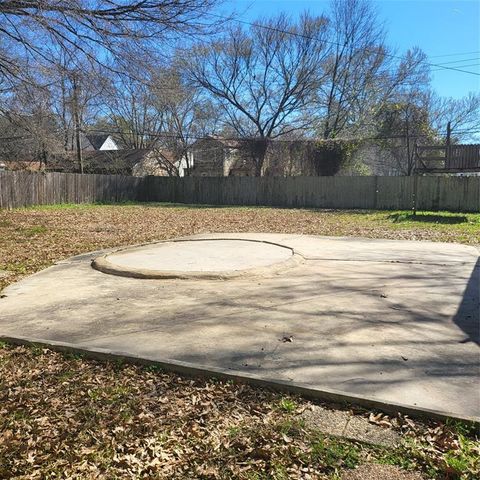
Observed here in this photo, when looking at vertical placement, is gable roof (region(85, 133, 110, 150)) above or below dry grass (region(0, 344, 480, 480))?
above

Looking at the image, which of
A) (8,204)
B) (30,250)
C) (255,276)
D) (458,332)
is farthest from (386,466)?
(8,204)

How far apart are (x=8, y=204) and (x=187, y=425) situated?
19843 millimetres

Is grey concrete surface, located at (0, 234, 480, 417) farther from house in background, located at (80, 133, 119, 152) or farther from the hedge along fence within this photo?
house in background, located at (80, 133, 119, 152)

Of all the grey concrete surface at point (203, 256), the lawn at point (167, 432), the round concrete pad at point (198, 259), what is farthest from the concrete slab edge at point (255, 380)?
the grey concrete surface at point (203, 256)

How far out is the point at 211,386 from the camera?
3.52 m

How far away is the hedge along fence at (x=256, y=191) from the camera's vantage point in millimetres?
20719

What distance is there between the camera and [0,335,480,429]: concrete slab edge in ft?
9.80

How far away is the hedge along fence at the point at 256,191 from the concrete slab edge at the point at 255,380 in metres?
15.7

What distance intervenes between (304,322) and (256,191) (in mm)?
22551

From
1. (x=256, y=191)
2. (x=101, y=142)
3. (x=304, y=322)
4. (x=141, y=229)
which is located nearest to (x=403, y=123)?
(x=256, y=191)

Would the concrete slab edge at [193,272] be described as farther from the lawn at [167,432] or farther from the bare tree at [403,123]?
the bare tree at [403,123]

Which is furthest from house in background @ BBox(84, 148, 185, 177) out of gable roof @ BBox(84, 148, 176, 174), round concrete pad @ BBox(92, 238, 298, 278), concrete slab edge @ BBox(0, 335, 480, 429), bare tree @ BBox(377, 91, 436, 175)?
concrete slab edge @ BBox(0, 335, 480, 429)

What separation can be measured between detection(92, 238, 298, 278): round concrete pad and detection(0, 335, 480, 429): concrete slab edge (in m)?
2.63

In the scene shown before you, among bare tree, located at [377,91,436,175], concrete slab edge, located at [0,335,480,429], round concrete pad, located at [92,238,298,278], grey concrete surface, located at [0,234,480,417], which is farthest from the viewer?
bare tree, located at [377,91,436,175]
